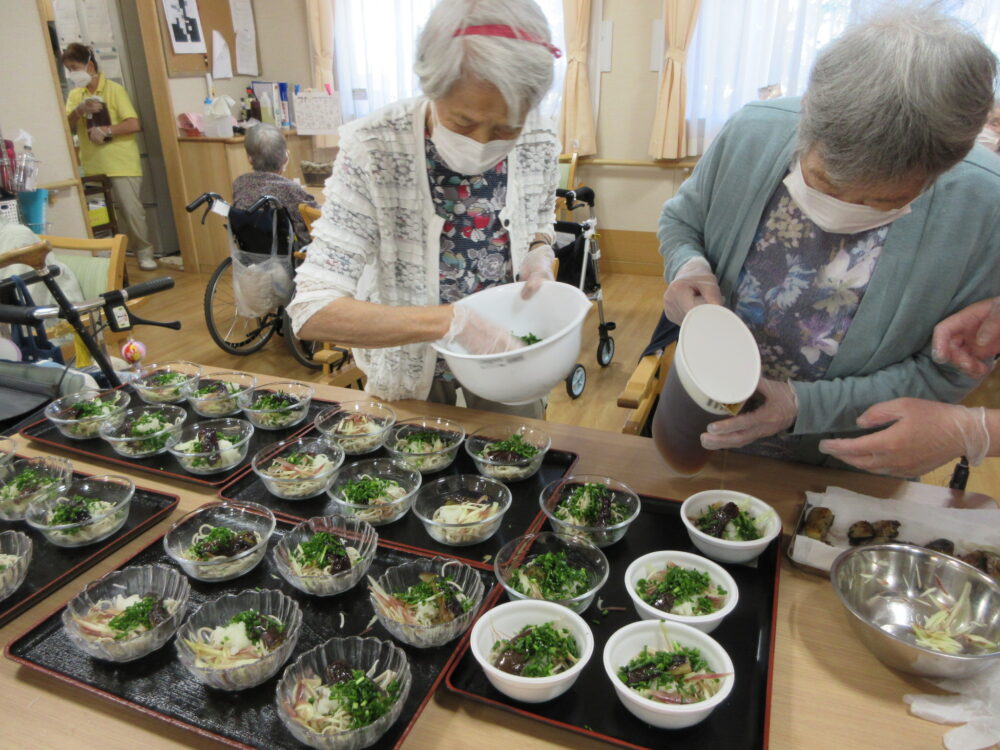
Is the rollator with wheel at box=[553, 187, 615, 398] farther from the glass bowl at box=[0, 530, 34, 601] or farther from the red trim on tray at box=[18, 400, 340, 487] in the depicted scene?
the glass bowl at box=[0, 530, 34, 601]

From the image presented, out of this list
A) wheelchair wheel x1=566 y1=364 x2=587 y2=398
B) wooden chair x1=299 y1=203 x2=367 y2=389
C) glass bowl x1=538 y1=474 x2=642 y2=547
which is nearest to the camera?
glass bowl x1=538 y1=474 x2=642 y2=547

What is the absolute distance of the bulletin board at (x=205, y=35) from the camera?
16.8ft

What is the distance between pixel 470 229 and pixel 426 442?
1.65 feet

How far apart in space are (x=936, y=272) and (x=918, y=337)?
0.42 feet

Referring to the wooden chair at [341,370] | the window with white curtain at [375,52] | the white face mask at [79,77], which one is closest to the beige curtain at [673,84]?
the window with white curtain at [375,52]

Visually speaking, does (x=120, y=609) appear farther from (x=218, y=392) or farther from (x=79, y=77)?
(x=79, y=77)

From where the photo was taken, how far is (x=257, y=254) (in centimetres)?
389

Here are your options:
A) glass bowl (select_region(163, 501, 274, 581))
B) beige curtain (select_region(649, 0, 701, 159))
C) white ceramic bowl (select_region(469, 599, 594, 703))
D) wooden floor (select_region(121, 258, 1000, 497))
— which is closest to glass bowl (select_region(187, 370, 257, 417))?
glass bowl (select_region(163, 501, 274, 581))

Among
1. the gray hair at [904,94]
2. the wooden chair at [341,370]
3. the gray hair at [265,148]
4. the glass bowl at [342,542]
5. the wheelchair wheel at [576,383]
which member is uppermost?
the gray hair at [904,94]

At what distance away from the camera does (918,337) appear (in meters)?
1.21

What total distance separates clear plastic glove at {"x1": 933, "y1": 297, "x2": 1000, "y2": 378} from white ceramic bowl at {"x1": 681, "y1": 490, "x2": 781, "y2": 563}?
→ 408mm

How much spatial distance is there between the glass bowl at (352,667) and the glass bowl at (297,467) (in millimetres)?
425

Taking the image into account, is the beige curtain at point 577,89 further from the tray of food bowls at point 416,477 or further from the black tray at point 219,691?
the black tray at point 219,691

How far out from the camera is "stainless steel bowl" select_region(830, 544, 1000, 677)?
36.7 inches
